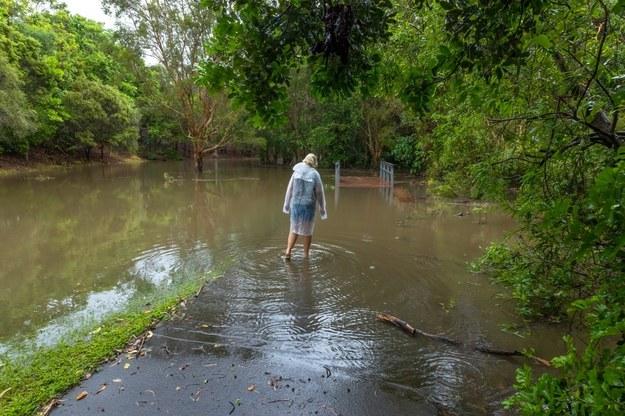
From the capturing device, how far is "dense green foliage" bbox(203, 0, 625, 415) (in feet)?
4.42

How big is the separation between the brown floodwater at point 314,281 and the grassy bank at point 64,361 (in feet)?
1.23

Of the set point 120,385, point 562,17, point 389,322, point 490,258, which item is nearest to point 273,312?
point 389,322

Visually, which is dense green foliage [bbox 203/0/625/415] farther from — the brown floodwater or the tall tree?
the tall tree

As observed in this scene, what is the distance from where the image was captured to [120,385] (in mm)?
3205

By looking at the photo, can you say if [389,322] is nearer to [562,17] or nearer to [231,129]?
[562,17]

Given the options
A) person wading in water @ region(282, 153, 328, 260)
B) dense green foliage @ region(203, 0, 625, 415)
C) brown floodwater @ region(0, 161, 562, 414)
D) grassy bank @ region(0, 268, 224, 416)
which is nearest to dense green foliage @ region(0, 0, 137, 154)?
brown floodwater @ region(0, 161, 562, 414)

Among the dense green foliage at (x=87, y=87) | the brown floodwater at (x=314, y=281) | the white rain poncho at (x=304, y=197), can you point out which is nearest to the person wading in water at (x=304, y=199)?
the white rain poncho at (x=304, y=197)

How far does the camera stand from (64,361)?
3557 mm

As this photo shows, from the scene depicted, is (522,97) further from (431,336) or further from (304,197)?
(304,197)

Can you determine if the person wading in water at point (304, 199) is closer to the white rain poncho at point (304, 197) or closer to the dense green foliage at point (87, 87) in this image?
the white rain poncho at point (304, 197)

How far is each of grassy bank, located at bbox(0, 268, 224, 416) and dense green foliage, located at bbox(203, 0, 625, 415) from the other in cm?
254

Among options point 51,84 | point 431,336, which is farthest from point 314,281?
point 51,84

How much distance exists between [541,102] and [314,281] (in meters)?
3.75

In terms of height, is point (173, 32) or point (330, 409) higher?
point (173, 32)
